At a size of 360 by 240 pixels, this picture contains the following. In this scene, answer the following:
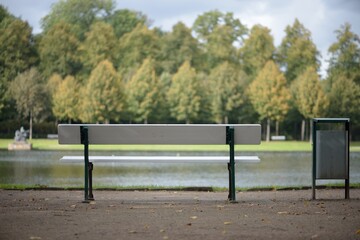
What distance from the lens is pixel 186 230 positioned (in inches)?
200

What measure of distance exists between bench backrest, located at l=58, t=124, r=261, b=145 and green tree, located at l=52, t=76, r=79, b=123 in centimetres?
4598

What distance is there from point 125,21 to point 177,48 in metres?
8.72

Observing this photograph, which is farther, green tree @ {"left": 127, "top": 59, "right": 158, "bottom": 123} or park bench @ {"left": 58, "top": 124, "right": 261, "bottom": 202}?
green tree @ {"left": 127, "top": 59, "right": 158, "bottom": 123}

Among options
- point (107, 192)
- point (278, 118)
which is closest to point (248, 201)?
point (107, 192)

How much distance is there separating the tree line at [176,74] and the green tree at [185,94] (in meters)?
0.08

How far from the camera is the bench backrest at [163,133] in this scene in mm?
6918

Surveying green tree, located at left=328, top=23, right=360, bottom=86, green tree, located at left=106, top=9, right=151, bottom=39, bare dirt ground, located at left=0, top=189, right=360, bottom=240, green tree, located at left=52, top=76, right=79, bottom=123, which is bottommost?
bare dirt ground, located at left=0, top=189, right=360, bottom=240

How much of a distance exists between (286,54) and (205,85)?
27.1 feet

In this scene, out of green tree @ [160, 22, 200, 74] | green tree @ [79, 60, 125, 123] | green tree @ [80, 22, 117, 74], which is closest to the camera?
green tree @ [79, 60, 125, 123]

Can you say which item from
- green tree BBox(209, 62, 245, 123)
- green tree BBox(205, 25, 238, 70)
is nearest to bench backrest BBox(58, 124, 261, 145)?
green tree BBox(209, 62, 245, 123)

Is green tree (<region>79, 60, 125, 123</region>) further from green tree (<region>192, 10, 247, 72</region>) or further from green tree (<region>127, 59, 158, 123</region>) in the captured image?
green tree (<region>192, 10, 247, 72</region>)

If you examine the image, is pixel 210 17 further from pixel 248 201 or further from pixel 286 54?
pixel 248 201

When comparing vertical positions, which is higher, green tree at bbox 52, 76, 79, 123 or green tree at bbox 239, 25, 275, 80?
green tree at bbox 239, 25, 275, 80

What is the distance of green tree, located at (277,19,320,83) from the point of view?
57.0 meters
